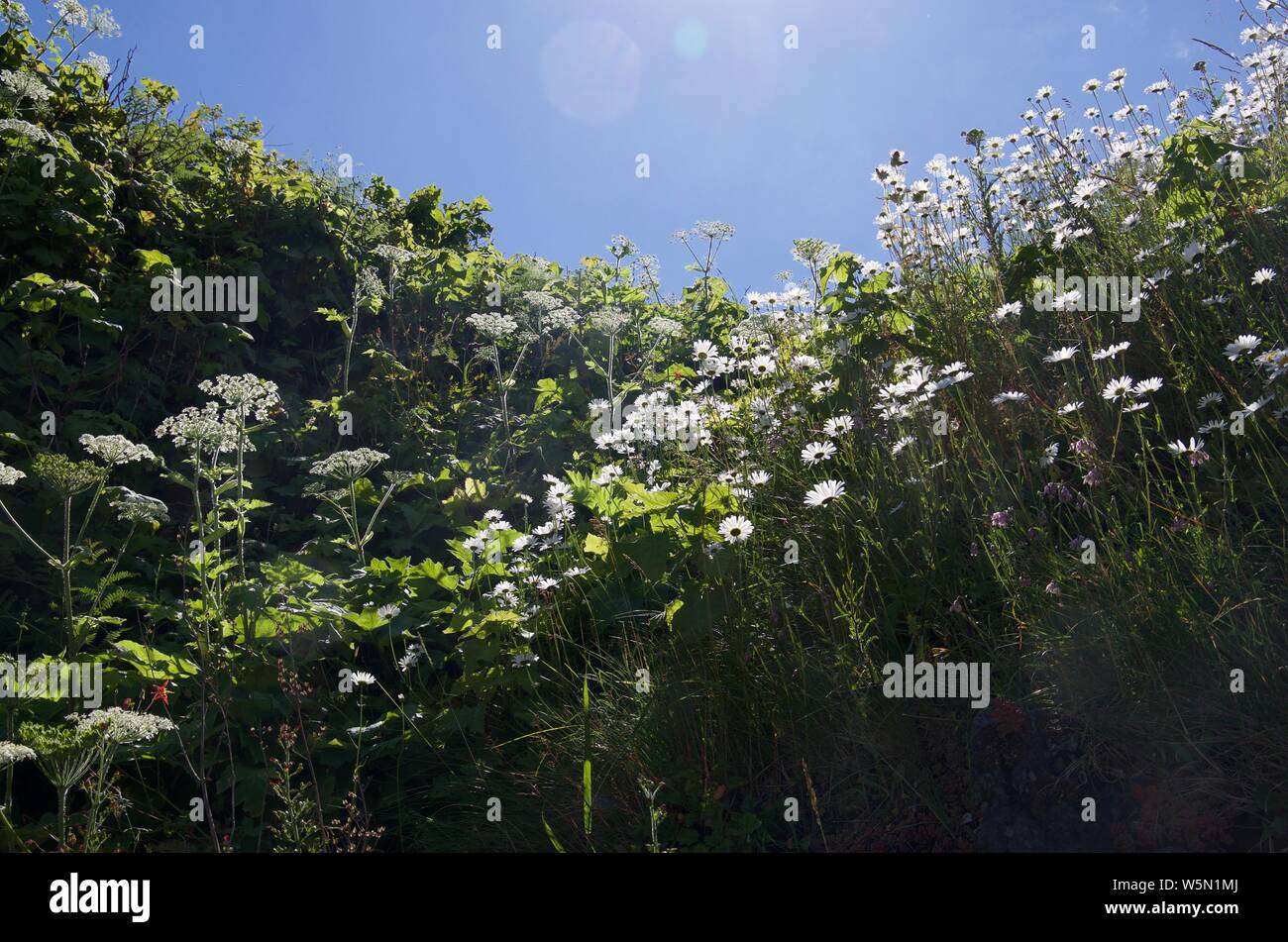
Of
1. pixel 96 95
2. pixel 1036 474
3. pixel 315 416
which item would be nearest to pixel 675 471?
pixel 1036 474

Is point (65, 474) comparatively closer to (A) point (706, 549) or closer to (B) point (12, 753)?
(B) point (12, 753)

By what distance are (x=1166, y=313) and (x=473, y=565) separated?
3409 mm

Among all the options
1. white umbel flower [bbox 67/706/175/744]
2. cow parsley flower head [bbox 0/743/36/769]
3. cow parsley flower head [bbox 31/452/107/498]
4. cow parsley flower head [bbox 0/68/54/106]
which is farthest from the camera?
cow parsley flower head [bbox 0/68/54/106]

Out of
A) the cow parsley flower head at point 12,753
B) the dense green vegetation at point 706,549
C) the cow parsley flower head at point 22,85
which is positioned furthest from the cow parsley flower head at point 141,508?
the cow parsley flower head at point 22,85

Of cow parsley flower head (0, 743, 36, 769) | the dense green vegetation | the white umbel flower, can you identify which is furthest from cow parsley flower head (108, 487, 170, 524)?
cow parsley flower head (0, 743, 36, 769)

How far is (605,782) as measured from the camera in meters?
3.53

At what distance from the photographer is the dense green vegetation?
300cm

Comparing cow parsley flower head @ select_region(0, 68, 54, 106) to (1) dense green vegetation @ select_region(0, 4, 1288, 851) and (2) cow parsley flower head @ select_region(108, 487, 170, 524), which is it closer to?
(1) dense green vegetation @ select_region(0, 4, 1288, 851)

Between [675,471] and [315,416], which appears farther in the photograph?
[315,416]

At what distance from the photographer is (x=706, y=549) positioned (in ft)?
12.1

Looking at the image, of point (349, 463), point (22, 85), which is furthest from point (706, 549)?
point (22, 85)

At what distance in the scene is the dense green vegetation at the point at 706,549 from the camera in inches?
118

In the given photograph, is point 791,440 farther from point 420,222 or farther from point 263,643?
point 420,222

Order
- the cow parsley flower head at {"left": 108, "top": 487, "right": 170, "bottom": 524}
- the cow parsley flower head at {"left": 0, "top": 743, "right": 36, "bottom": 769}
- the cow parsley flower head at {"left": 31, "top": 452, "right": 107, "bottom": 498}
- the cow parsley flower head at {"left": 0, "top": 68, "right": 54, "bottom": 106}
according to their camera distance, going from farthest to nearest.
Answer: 1. the cow parsley flower head at {"left": 0, "top": 68, "right": 54, "bottom": 106}
2. the cow parsley flower head at {"left": 108, "top": 487, "right": 170, "bottom": 524}
3. the cow parsley flower head at {"left": 31, "top": 452, "right": 107, "bottom": 498}
4. the cow parsley flower head at {"left": 0, "top": 743, "right": 36, "bottom": 769}
